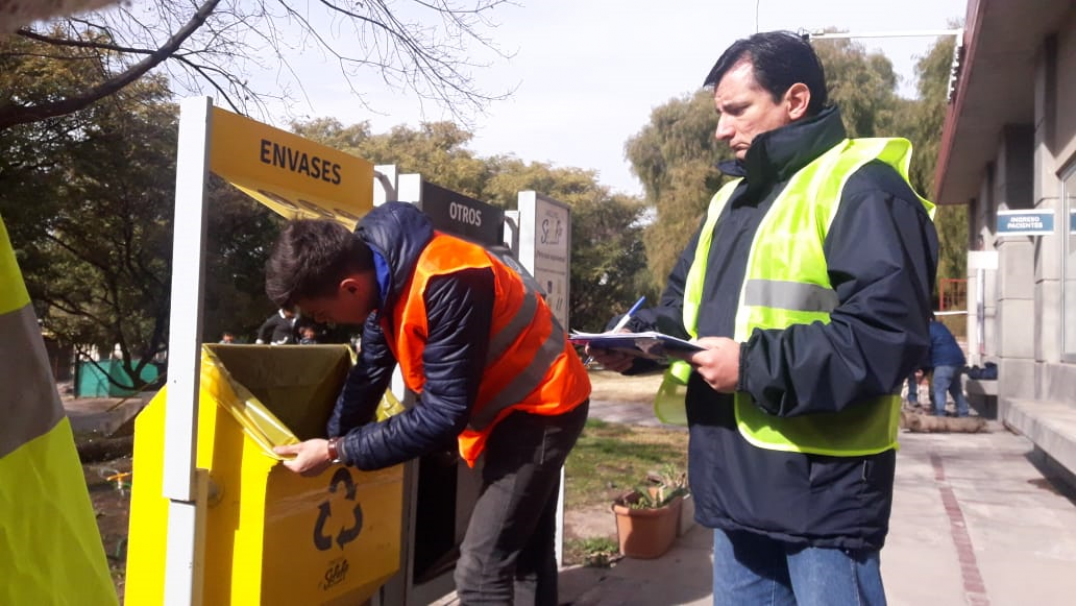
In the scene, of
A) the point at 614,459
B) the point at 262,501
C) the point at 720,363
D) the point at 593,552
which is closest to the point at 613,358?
the point at 720,363

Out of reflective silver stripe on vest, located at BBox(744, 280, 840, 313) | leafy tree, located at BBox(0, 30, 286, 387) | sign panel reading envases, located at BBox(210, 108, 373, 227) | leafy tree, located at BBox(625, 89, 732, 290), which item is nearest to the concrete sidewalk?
sign panel reading envases, located at BBox(210, 108, 373, 227)

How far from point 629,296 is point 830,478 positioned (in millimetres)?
36953

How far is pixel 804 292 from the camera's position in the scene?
191 cm

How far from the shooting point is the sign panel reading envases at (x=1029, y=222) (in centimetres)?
984

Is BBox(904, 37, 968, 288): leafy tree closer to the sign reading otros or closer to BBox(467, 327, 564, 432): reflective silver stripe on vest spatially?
the sign reading otros

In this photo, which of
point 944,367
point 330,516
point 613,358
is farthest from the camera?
point 944,367

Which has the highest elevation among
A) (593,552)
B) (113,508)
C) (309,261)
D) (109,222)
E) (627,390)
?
(109,222)

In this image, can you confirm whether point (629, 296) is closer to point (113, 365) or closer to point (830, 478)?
point (113, 365)

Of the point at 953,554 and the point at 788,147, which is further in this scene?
the point at 953,554

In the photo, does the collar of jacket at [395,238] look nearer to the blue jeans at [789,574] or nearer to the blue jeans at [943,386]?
the blue jeans at [789,574]

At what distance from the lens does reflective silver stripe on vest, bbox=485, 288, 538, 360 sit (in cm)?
278

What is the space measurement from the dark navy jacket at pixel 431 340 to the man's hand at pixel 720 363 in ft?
2.80

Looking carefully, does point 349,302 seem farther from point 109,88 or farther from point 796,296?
point 109,88

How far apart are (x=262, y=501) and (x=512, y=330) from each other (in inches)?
36.2
